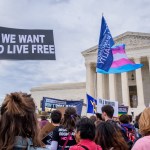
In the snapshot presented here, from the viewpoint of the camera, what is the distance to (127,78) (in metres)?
42.9

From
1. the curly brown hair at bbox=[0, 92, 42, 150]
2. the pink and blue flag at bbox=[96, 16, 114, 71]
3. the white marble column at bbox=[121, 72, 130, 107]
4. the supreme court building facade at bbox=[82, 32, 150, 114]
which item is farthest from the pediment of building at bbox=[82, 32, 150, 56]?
the curly brown hair at bbox=[0, 92, 42, 150]

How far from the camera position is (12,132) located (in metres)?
1.73

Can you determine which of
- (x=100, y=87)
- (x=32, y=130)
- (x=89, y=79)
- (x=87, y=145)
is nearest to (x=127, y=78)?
(x=100, y=87)

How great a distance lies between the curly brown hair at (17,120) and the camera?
1729 millimetres

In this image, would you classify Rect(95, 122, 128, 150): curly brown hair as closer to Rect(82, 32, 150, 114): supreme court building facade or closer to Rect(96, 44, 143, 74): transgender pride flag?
Rect(96, 44, 143, 74): transgender pride flag

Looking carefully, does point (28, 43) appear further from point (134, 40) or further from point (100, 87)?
point (134, 40)

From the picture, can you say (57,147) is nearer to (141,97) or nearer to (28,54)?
(28,54)

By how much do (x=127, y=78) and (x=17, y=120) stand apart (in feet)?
138

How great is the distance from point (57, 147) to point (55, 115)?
94cm

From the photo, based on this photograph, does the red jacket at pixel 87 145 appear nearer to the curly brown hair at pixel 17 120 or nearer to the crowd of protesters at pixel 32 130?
the crowd of protesters at pixel 32 130

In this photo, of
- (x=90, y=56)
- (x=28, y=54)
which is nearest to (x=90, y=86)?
(x=90, y=56)

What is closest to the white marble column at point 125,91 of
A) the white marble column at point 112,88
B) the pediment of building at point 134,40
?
the white marble column at point 112,88

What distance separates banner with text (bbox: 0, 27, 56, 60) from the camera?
5273mm

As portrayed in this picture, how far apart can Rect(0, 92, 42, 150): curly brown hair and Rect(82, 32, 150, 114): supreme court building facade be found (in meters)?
38.4
